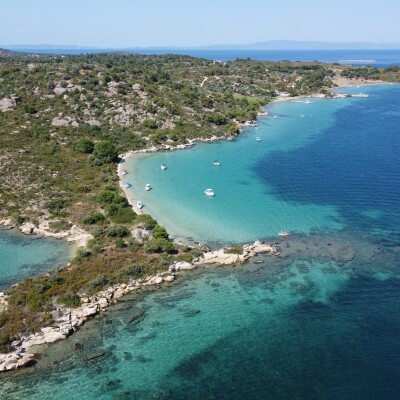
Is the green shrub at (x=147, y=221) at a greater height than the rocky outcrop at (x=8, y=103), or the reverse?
the rocky outcrop at (x=8, y=103)

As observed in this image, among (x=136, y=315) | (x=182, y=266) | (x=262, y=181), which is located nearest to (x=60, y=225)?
(x=182, y=266)

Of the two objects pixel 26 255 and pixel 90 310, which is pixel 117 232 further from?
pixel 90 310

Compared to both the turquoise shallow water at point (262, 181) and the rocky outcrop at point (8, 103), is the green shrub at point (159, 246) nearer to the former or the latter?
the turquoise shallow water at point (262, 181)

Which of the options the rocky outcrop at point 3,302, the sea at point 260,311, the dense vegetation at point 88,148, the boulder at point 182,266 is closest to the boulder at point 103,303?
the sea at point 260,311

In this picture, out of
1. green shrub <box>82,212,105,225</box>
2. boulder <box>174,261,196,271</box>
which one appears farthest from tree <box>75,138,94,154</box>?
boulder <box>174,261,196,271</box>

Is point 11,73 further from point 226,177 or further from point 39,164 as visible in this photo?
point 226,177

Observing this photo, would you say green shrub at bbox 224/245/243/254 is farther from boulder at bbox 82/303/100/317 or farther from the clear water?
the clear water
